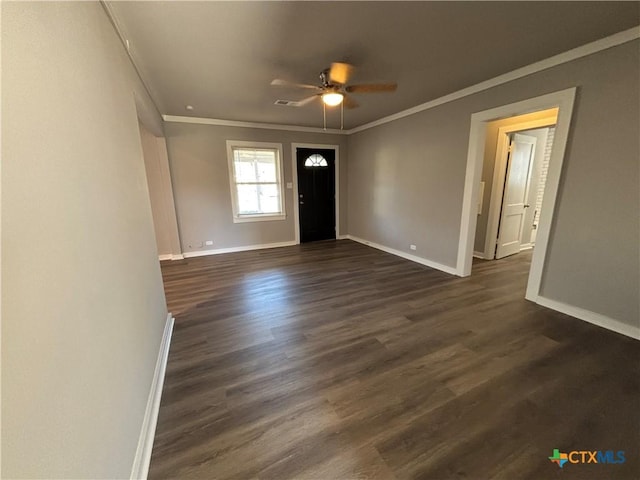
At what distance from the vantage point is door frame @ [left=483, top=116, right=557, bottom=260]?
3.95m

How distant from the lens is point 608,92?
2.16 meters

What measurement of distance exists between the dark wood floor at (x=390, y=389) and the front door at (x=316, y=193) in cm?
299

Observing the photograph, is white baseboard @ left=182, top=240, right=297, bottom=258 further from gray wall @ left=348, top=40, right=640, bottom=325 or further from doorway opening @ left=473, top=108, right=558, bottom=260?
doorway opening @ left=473, top=108, right=558, bottom=260

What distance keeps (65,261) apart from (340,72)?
7.84 feet

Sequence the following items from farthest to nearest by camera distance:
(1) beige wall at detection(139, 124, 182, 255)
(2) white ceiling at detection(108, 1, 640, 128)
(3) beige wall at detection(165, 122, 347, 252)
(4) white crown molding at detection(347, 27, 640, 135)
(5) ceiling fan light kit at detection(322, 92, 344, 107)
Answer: (3) beige wall at detection(165, 122, 347, 252) < (1) beige wall at detection(139, 124, 182, 255) < (5) ceiling fan light kit at detection(322, 92, 344, 107) < (4) white crown molding at detection(347, 27, 640, 135) < (2) white ceiling at detection(108, 1, 640, 128)

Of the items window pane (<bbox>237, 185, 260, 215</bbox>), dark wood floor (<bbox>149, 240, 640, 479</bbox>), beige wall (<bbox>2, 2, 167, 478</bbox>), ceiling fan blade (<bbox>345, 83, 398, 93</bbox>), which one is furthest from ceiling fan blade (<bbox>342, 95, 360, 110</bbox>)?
window pane (<bbox>237, 185, 260, 215</bbox>)

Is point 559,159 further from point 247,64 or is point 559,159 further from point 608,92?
point 247,64

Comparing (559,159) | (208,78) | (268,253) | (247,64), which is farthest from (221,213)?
(559,159)

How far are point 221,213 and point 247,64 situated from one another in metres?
3.04

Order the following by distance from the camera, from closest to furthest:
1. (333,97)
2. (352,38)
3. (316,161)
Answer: (352,38)
(333,97)
(316,161)

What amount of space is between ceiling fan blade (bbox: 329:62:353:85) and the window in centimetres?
294

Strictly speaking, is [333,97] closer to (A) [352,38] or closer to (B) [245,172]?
(A) [352,38]

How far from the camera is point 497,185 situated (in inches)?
165

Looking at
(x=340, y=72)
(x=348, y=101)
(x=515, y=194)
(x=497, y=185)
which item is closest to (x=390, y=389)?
(x=340, y=72)
